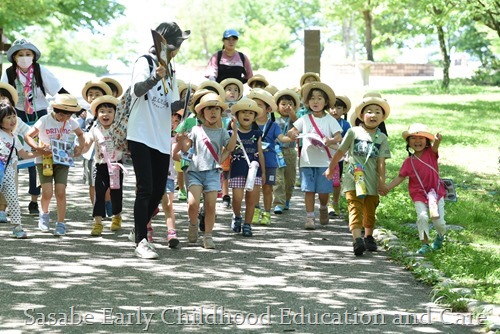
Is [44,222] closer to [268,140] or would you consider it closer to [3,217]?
[3,217]

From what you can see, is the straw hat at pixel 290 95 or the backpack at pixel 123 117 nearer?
the backpack at pixel 123 117

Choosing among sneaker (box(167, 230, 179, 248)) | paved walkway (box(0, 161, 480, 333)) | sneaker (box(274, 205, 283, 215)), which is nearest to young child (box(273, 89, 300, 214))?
sneaker (box(274, 205, 283, 215))

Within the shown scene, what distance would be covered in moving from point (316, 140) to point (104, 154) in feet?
7.95

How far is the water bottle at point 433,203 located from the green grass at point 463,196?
0.37 metres

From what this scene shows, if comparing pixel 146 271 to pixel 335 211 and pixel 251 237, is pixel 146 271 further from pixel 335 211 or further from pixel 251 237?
pixel 335 211

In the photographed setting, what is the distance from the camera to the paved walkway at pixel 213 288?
22.5ft

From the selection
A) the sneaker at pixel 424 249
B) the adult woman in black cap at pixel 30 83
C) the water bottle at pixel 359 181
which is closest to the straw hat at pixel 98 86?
the adult woman in black cap at pixel 30 83

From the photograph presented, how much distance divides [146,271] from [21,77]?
3.98 meters

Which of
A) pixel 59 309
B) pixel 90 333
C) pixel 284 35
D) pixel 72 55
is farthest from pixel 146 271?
pixel 72 55

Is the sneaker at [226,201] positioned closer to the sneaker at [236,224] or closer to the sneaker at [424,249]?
the sneaker at [236,224]

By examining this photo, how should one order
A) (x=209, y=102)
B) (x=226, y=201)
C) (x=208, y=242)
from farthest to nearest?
(x=226, y=201)
(x=209, y=102)
(x=208, y=242)

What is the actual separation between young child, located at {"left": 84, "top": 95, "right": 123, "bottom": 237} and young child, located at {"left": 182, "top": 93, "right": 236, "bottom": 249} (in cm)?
101

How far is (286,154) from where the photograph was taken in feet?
41.7

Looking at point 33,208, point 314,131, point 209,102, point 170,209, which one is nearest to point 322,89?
point 314,131
